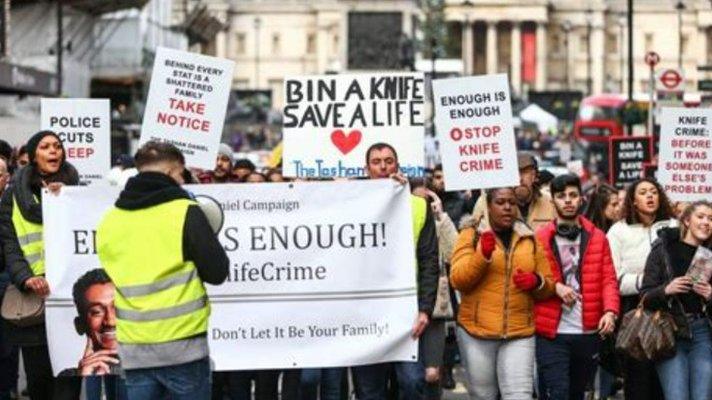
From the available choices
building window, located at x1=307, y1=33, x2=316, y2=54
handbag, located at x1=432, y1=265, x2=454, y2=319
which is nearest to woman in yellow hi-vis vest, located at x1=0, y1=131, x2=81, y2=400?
handbag, located at x1=432, y1=265, x2=454, y2=319

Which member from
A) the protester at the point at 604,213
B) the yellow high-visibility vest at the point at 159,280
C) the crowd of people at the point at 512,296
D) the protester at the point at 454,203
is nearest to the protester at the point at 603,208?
the protester at the point at 604,213

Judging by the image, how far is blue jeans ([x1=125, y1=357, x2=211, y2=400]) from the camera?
9250mm

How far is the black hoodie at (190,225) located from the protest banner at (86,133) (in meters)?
5.19

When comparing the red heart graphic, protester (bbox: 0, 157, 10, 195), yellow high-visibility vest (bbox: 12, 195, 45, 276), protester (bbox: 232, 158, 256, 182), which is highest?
the red heart graphic

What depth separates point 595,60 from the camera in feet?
498

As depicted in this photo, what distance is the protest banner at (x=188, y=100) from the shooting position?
44.1 ft

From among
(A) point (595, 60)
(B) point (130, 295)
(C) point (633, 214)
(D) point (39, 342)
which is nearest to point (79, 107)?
(D) point (39, 342)

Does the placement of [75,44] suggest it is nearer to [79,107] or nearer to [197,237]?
[79,107]

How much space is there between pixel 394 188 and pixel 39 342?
2.29 m

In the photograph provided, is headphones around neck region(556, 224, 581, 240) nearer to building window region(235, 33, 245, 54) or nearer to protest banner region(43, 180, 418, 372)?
protest banner region(43, 180, 418, 372)

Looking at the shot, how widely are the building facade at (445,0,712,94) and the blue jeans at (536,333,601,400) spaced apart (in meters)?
136

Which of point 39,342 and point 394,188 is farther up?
point 394,188

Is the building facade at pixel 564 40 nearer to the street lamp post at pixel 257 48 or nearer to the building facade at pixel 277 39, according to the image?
the building facade at pixel 277 39

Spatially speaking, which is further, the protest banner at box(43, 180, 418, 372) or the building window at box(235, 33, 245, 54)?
the building window at box(235, 33, 245, 54)
